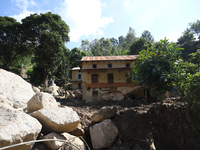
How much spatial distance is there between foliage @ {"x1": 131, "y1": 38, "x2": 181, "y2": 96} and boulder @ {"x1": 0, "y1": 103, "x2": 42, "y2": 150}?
5.23 metres

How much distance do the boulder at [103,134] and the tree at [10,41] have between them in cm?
2306

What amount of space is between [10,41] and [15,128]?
24.5 meters

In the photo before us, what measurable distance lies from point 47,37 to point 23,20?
7.40 m

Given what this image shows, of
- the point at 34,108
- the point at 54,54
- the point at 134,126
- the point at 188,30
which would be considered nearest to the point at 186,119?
the point at 134,126

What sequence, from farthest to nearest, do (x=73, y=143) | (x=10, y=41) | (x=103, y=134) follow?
(x=10, y=41) < (x=103, y=134) < (x=73, y=143)

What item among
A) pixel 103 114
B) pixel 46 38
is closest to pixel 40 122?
pixel 103 114

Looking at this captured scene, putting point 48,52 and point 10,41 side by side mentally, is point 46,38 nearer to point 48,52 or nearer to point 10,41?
point 48,52

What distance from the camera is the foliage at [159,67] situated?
5.94 meters

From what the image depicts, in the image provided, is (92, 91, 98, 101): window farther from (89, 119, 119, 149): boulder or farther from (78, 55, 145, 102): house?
(89, 119, 119, 149): boulder

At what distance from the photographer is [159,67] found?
19.0 ft

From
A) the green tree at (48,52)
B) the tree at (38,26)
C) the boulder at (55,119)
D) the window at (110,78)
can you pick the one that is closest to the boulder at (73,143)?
the boulder at (55,119)

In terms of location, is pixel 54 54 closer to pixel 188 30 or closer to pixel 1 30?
pixel 1 30

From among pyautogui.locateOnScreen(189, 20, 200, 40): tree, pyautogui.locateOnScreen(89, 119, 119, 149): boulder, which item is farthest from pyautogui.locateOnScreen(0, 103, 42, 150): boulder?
pyautogui.locateOnScreen(189, 20, 200, 40): tree

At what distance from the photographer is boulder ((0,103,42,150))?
296 centimetres
